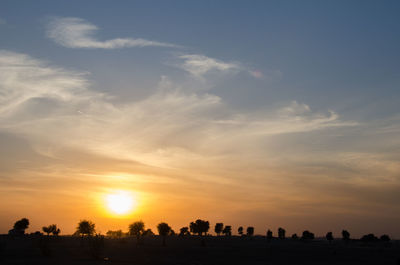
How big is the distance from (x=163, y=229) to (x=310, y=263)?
68562 mm

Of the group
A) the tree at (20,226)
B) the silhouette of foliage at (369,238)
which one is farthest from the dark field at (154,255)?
the silhouette of foliage at (369,238)

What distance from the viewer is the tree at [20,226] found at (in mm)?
166875

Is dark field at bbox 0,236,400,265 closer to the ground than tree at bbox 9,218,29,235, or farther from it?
closer to the ground

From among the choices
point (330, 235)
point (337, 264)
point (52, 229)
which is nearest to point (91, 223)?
point (52, 229)

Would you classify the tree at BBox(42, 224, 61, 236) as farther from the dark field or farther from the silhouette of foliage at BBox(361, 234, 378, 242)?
the silhouette of foliage at BBox(361, 234, 378, 242)

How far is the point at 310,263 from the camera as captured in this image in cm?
8756

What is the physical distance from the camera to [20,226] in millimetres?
167375

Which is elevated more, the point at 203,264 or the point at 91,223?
the point at 91,223

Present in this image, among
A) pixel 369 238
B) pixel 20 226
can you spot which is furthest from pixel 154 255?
pixel 369 238

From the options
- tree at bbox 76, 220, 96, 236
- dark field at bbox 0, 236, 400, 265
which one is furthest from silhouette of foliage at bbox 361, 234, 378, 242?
tree at bbox 76, 220, 96, 236

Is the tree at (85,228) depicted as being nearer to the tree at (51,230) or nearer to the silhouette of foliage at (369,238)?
the tree at (51,230)

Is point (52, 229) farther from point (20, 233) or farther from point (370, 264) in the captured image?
point (370, 264)

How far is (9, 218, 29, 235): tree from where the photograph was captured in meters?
167

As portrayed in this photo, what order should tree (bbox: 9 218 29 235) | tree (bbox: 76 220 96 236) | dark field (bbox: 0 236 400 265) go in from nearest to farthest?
dark field (bbox: 0 236 400 265), tree (bbox: 76 220 96 236), tree (bbox: 9 218 29 235)
